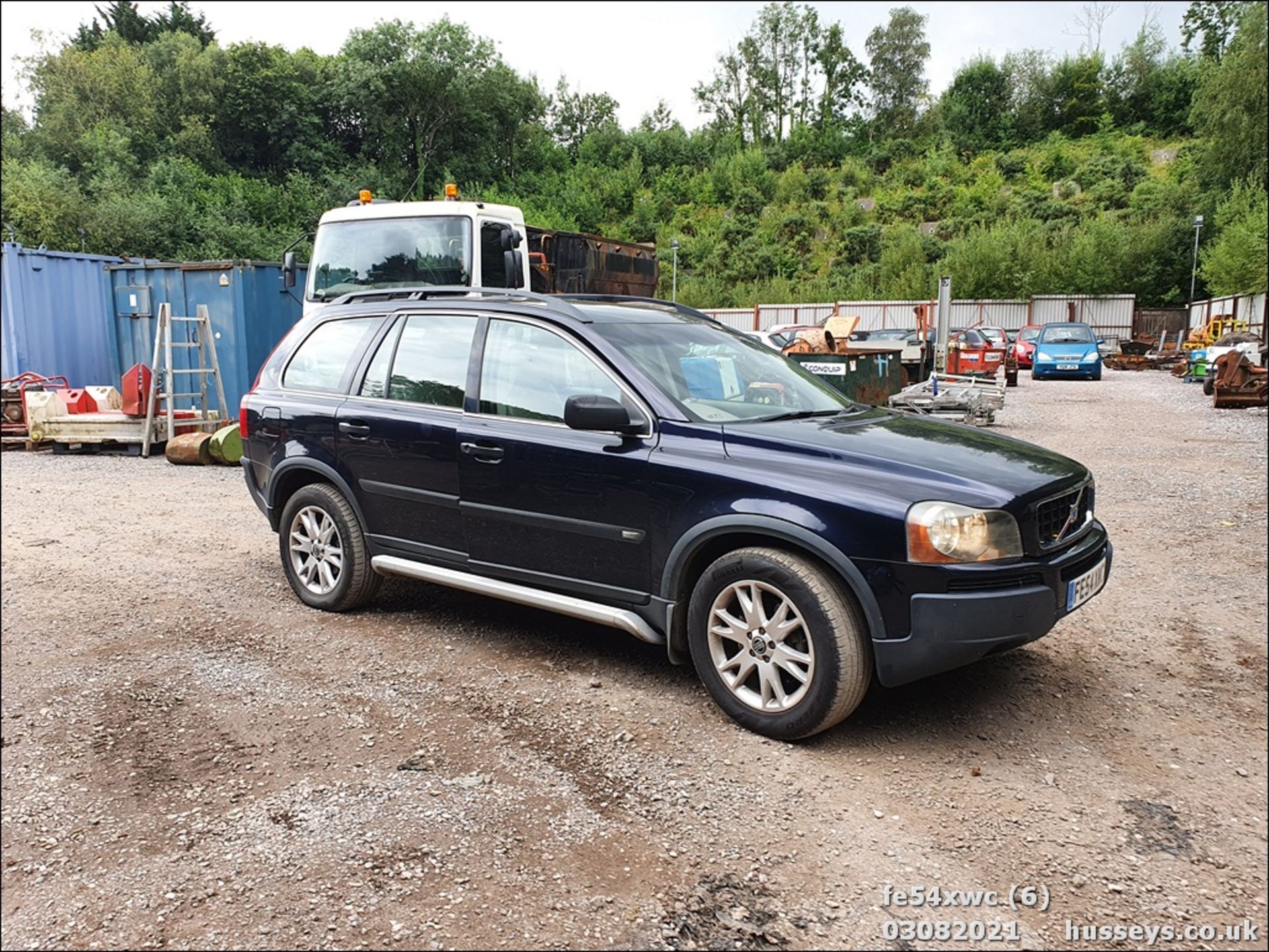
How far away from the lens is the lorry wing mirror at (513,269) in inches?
371

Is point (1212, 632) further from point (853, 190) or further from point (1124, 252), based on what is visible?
point (853, 190)

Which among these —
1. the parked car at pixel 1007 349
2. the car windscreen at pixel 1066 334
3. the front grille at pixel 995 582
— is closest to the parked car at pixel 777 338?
the parked car at pixel 1007 349

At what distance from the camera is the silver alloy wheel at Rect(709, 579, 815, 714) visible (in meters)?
3.55

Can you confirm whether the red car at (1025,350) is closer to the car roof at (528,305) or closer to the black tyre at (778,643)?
the car roof at (528,305)

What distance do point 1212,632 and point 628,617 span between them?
10.1 ft

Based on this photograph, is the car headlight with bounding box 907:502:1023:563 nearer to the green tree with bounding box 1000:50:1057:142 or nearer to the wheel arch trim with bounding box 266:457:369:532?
the green tree with bounding box 1000:50:1057:142

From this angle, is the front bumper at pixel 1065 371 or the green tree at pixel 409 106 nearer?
the green tree at pixel 409 106

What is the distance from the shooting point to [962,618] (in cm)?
329

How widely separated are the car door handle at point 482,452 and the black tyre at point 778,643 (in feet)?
4.05

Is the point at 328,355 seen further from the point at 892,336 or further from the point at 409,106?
the point at 409,106

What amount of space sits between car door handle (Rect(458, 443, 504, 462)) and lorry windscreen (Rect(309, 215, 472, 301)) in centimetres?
521

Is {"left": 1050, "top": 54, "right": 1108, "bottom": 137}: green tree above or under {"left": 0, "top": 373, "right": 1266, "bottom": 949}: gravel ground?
above

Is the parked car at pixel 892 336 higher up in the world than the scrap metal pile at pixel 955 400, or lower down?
higher up

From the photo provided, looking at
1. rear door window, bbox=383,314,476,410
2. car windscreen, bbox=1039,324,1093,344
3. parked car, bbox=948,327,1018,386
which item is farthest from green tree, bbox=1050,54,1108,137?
car windscreen, bbox=1039,324,1093,344
